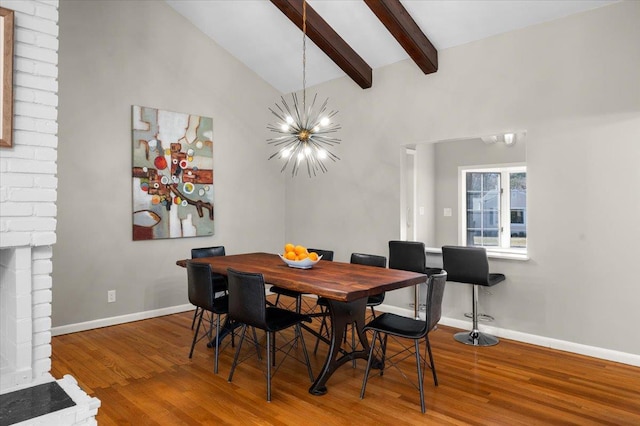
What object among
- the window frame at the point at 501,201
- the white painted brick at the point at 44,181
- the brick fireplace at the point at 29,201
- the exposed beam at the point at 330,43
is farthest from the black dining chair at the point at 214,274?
the window frame at the point at 501,201

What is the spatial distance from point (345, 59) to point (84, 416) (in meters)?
4.23

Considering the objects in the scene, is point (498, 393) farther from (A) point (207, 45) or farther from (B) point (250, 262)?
(A) point (207, 45)

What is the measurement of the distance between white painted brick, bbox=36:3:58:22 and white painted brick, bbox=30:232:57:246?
4.50 feet

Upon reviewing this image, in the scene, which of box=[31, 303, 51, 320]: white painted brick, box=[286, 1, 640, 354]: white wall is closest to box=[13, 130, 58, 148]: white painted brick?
box=[31, 303, 51, 320]: white painted brick

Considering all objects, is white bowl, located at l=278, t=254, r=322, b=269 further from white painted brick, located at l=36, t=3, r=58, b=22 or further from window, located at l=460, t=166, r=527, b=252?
window, located at l=460, t=166, r=527, b=252

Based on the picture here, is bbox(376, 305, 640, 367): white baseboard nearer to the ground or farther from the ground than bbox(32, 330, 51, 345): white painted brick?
nearer to the ground

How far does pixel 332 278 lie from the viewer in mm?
3066

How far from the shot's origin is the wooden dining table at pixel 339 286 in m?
2.71

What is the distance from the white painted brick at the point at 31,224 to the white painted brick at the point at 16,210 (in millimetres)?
31

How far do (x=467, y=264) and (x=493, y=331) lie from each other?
0.83 meters

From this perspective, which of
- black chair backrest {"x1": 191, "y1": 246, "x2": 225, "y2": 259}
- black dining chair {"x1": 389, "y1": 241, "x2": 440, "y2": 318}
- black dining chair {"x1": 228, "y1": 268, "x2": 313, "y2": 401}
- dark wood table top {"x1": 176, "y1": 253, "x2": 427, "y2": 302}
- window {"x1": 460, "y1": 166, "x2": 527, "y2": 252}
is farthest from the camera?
window {"x1": 460, "y1": 166, "x2": 527, "y2": 252}

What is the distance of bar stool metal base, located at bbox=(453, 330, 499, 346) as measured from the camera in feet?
13.0

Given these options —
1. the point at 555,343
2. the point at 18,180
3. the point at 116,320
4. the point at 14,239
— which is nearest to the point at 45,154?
the point at 18,180

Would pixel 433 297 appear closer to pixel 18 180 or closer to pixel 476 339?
pixel 476 339
